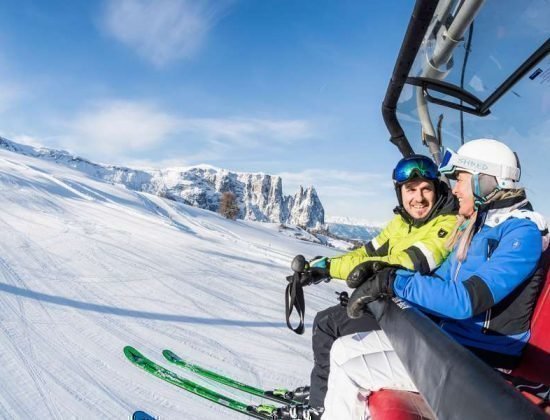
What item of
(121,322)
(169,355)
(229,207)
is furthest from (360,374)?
(229,207)

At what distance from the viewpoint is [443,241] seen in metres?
2.52

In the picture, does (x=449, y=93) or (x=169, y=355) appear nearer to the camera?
(x=449, y=93)

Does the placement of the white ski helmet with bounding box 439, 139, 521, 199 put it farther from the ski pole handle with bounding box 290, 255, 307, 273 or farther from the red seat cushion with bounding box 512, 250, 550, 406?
the ski pole handle with bounding box 290, 255, 307, 273

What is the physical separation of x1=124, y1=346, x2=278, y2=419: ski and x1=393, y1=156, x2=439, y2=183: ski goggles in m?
2.10

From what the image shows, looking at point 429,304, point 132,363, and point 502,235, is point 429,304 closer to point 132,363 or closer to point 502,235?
point 502,235

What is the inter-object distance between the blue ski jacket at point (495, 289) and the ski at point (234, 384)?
1.81 metres

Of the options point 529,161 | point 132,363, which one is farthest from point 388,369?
point 132,363

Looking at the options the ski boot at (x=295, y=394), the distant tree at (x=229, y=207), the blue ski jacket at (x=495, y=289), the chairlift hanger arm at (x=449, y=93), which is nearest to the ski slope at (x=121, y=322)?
the ski boot at (x=295, y=394)

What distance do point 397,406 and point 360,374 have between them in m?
0.33

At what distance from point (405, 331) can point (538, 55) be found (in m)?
1.60

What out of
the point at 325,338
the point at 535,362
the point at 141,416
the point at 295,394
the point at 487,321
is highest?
the point at 487,321

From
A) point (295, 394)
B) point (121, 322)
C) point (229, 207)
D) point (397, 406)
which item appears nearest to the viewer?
point (397, 406)

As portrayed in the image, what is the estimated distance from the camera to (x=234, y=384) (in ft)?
11.6

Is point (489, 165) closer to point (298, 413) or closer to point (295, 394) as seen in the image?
point (298, 413)
